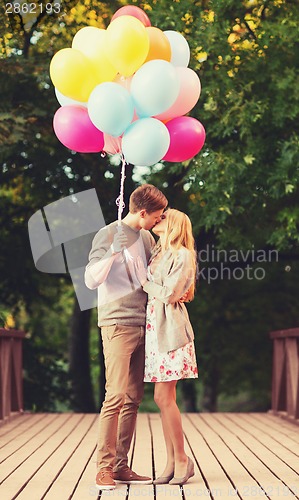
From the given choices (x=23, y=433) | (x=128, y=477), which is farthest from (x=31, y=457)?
(x=23, y=433)

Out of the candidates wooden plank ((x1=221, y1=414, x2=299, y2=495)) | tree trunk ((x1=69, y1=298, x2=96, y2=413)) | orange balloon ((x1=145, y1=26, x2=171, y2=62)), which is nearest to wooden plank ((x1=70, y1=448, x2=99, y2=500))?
wooden plank ((x1=221, y1=414, x2=299, y2=495))

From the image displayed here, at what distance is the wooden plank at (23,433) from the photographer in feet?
21.2

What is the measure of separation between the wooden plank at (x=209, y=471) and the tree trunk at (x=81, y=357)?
7034 mm

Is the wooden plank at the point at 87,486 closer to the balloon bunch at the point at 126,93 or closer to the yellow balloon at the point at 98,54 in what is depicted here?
the balloon bunch at the point at 126,93

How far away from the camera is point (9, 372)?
8766mm

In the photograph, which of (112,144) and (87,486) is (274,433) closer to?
(87,486)

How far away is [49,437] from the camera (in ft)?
23.9

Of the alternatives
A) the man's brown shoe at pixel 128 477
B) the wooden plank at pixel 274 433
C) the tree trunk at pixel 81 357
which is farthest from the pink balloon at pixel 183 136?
the tree trunk at pixel 81 357

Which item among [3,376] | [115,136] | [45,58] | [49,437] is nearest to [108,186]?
[45,58]

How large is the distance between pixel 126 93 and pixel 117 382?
1563mm

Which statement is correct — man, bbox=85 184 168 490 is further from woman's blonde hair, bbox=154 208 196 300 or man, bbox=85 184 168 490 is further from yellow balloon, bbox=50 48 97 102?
yellow balloon, bbox=50 48 97 102

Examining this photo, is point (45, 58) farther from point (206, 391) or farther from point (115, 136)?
point (206, 391)

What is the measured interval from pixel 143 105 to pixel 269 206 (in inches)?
236

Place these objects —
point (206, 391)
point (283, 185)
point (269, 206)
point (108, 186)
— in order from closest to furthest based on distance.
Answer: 1. point (283, 185)
2. point (269, 206)
3. point (108, 186)
4. point (206, 391)
